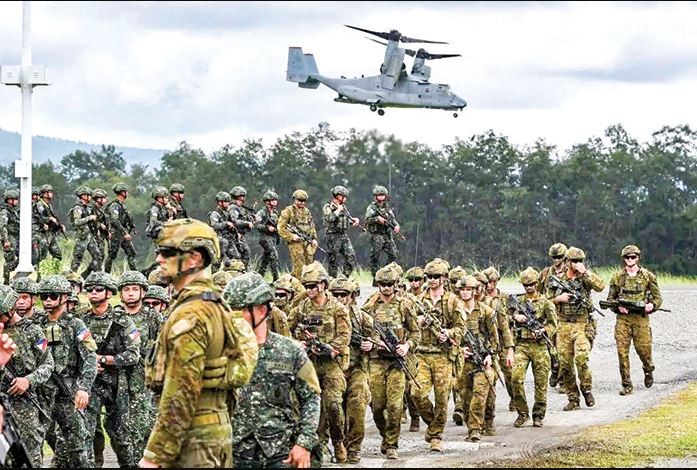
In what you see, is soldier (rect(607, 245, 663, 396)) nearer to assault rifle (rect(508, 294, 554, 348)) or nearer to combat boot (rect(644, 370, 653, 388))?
combat boot (rect(644, 370, 653, 388))

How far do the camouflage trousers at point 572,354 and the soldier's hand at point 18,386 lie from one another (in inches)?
381

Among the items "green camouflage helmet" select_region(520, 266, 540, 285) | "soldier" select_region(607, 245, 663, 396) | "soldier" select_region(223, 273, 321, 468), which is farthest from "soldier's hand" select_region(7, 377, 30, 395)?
"soldier" select_region(607, 245, 663, 396)

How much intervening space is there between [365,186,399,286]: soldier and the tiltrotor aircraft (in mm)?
18410

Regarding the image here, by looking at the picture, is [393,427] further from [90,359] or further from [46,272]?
[46,272]

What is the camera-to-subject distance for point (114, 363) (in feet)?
44.4

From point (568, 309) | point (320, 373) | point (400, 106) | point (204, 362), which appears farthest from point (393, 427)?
point (400, 106)

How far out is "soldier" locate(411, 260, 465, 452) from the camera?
53.4 feet

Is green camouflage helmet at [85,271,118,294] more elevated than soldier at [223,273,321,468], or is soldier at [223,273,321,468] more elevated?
green camouflage helmet at [85,271,118,294]

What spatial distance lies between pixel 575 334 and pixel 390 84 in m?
25.3

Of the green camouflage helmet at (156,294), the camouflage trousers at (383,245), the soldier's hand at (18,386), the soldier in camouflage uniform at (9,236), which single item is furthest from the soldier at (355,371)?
the soldier in camouflage uniform at (9,236)

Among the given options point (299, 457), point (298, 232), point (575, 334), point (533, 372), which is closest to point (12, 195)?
point (298, 232)

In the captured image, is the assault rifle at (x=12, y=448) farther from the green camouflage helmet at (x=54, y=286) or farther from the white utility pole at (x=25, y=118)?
the white utility pole at (x=25, y=118)

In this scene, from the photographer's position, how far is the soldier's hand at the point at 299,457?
8.33 m

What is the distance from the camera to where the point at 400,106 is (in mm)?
44875
